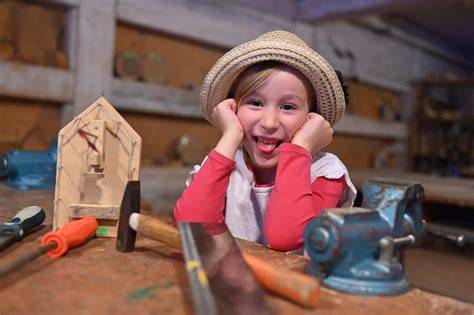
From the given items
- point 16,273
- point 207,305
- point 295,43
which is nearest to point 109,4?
point 295,43

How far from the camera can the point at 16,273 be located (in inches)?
31.1

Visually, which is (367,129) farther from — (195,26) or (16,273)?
(16,273)

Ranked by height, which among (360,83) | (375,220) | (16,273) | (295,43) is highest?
(360,83)

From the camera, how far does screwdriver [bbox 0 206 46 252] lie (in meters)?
0.95

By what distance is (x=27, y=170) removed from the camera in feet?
5.83

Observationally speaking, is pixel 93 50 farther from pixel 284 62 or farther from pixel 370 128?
pixel 370 128

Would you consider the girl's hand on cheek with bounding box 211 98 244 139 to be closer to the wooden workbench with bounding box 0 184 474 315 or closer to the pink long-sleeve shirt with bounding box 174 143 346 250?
the pink long-sleeve shirt with bounding box 174 143 346 250

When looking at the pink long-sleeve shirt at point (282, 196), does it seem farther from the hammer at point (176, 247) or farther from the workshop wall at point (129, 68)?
the workshop wall at point (129, 68)

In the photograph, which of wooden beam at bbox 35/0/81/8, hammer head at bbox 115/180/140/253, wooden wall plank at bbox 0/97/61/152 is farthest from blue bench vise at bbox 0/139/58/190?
wooden beam at bbox 35/0/81/8

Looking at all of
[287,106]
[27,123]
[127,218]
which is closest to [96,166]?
[127,218]

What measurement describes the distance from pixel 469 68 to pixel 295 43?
7080 millimetres

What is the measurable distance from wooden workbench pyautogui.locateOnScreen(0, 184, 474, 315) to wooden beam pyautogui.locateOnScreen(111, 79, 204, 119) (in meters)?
2.47

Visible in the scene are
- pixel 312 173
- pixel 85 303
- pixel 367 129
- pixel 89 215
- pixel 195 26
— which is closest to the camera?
pixel 85 303

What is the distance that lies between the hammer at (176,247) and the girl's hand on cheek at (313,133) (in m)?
0.45
